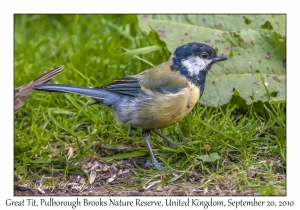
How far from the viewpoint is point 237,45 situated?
585 cm

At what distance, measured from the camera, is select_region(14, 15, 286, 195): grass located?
185 inches

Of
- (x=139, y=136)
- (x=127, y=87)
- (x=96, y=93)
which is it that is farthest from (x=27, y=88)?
(x=139, y=136)

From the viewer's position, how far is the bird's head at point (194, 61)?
5078mm

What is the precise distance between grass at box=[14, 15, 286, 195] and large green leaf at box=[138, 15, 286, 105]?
0.50ft

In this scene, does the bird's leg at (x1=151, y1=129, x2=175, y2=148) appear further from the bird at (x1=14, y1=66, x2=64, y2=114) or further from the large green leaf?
the bird at (x1=14, y1=66, x2=64, y2=114)

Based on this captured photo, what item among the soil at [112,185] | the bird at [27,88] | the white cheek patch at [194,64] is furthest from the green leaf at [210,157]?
the bird at [27,88]

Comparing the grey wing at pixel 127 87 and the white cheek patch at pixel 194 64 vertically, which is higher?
the white cheek patch at pixel 194 64

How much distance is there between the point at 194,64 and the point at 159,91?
481 millimetres

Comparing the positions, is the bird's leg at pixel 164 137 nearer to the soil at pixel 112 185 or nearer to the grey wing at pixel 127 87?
the soil at pixel 112 185

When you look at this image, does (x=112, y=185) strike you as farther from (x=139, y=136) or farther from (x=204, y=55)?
(x=204, y=55)

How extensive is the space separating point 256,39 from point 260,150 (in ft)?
5.02

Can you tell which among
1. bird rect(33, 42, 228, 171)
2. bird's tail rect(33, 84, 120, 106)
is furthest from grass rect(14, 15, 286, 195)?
bird's tail rect(33, 84, 120, 106)

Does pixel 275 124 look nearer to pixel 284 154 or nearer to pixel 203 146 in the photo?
pixel 284 154

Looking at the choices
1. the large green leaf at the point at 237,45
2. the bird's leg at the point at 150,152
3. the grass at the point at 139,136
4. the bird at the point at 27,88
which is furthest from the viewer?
the large green leaf at the point at 237,45
